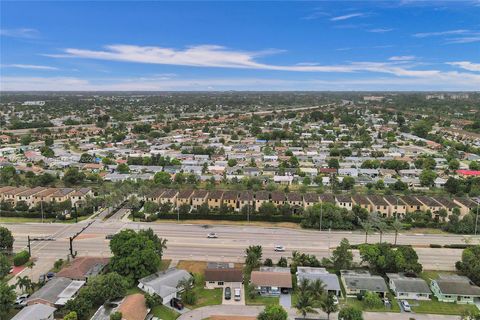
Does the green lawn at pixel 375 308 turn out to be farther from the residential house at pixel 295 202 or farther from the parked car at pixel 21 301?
the parked car at pixel 21 301

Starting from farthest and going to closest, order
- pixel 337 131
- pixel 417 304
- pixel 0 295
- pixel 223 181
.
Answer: pixel 337 131 → pixel 223 181 → pixel 417 304 → pixel 0 295

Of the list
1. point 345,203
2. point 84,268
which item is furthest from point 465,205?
point 84,268

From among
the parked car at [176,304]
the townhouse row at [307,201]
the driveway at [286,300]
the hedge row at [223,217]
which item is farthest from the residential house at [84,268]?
the townhouse row at [307,201]

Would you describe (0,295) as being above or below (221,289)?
above

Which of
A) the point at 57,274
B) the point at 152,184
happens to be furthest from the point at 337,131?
the point at 57,274

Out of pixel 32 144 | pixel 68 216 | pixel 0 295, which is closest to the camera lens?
pixel 0 295

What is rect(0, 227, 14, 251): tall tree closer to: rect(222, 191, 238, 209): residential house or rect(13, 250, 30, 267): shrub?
rect(13, 250, 30, 267): shrub

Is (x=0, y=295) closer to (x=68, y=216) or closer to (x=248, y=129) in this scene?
(x=68, y=216)
